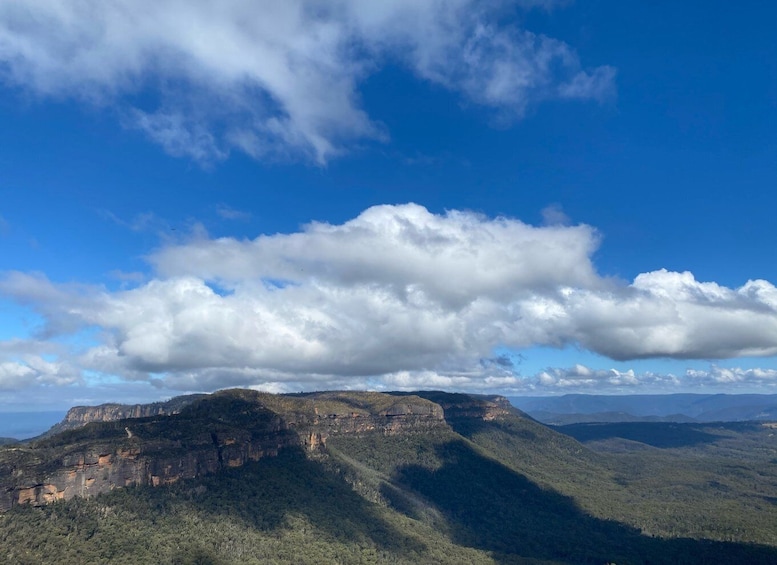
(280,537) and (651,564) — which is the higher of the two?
→ (280,537)

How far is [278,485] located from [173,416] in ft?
132

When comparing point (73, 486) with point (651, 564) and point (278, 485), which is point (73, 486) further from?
point (651, 564)

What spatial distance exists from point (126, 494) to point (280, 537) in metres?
37.6

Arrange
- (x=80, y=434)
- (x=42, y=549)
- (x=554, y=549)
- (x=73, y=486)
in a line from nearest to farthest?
(x=42, y=549)
(x=73, y=486)
(x=80, y=434)
(x=554, y=549)

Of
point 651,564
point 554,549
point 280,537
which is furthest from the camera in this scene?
point 554,549

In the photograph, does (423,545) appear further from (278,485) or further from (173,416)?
(173,416)

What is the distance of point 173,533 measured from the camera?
122 m

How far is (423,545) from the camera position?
526ft

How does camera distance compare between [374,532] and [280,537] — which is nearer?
[280,537]

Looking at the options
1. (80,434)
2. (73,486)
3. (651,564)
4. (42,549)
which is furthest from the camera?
(651,564)

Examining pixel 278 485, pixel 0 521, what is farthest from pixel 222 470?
pixel 0 521

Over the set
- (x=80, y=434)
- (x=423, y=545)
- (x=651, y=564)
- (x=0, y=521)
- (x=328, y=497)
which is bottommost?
(x=651, y=564)

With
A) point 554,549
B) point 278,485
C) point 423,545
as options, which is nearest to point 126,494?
point 278,485

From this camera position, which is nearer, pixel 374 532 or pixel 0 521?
pixel 0 521
